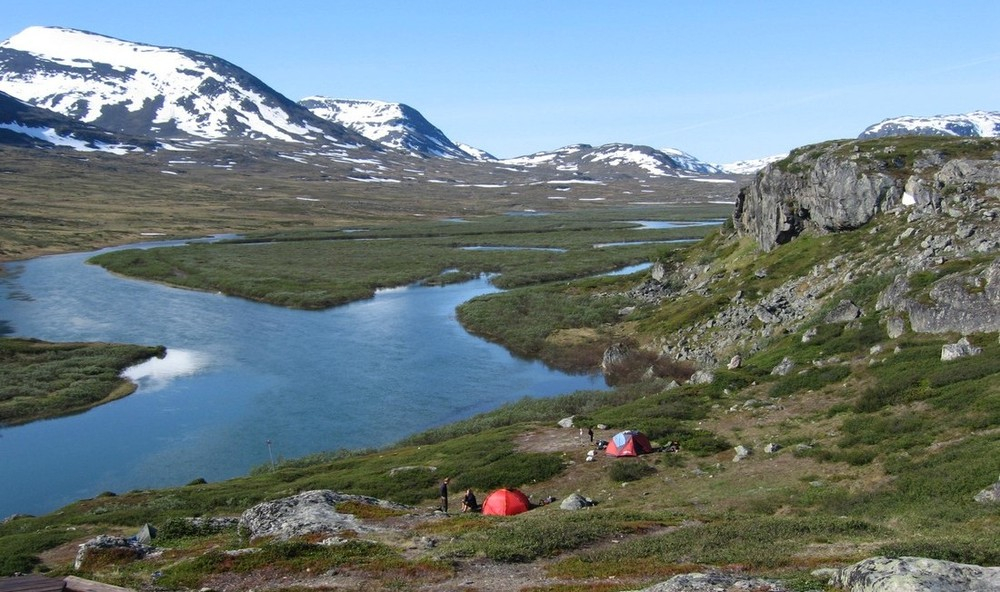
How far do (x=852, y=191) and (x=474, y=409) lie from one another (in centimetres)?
3693

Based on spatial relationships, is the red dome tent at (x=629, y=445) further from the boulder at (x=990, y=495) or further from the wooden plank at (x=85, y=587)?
the wooden plank at (x=85, y=587)

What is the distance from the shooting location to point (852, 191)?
61812 millimetres

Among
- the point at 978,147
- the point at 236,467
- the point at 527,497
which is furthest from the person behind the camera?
the point at 978,147

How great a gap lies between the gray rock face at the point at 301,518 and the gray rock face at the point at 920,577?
1516 centimetres

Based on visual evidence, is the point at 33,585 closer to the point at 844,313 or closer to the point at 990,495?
the point at 990,495

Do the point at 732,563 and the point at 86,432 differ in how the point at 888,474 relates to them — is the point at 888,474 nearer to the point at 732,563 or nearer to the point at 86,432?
the point at 732,563

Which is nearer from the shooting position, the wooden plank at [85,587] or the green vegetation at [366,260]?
the wooden plank at [85,587]

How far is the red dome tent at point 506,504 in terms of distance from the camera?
29422 mm

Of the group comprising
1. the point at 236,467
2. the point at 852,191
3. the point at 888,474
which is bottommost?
the point at 236,467

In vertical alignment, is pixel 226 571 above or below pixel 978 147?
below

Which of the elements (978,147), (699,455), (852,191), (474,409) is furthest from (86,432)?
(978,147)

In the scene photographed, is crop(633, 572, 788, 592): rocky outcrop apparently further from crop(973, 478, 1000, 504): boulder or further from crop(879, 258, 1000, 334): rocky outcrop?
crop(879, 258, 1000, 334): rocky outcrop

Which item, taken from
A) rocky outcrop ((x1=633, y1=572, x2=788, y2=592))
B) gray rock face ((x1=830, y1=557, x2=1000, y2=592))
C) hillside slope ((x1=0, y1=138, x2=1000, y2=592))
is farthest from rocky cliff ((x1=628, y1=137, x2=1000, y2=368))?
rocky outcrop ((x1=633, y1=572, x2=788, y2=592))

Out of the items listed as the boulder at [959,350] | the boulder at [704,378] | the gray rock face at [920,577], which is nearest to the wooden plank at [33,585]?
the gray rock face at [920,577]
